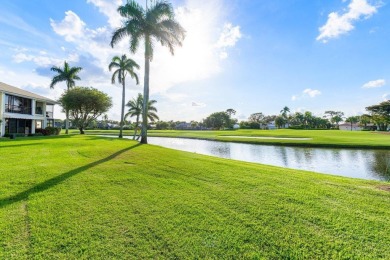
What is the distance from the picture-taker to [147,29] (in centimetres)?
1905

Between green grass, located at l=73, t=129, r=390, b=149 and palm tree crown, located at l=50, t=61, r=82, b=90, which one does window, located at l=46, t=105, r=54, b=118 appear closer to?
palm tree crown, located at l=50, t=61, r=82, b=90

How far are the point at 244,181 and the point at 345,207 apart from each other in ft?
8.72

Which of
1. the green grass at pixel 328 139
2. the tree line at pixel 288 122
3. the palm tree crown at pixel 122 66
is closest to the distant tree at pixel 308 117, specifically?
the tree line at pixel 288 122

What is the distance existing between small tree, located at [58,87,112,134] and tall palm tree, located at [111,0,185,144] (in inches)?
666

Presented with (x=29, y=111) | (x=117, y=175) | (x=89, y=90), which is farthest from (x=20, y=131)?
(x=117, y=175)

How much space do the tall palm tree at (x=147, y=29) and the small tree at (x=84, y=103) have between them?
55.5 ft

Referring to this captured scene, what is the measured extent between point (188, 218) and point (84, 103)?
35.1m

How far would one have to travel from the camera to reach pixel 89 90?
34.5 metres

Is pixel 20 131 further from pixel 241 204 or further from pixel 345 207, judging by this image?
pixel 345 207

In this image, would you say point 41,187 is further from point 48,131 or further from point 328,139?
point 328,139

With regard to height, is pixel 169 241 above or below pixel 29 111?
below

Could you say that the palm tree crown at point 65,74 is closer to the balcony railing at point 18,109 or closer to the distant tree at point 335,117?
the balcony railing at point 18,109

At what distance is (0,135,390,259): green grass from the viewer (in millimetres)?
3262

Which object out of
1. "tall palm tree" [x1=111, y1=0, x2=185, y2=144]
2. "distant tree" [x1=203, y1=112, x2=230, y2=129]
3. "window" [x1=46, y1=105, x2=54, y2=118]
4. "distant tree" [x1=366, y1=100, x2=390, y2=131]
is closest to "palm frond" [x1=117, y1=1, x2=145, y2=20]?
"tall palm tree" [x1=111, y1=0, x2=185, y2=144]
